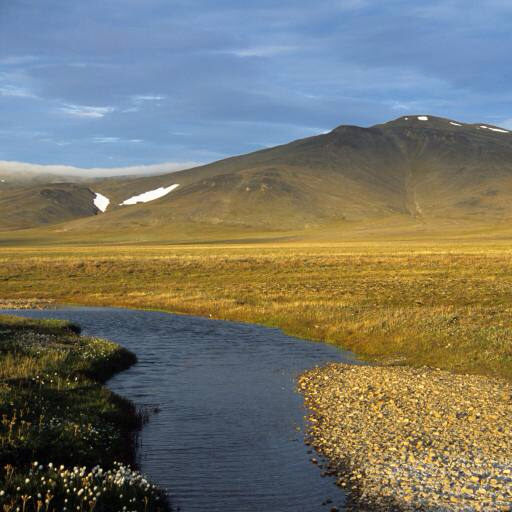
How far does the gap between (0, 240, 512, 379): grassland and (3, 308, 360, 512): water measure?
3.71 metres

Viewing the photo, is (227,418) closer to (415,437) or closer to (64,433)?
(64,433)

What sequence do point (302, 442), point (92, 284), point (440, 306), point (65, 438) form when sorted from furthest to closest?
point (92, 284) < point (440, 306) < point (302, 442) < point (65, 438)

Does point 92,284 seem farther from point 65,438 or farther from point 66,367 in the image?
point 65,438

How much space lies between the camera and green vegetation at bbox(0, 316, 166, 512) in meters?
11.8

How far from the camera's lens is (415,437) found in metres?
16.6

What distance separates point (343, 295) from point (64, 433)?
116 feet

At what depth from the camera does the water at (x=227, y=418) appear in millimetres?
13832

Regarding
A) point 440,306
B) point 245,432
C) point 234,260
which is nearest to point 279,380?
point 245,432

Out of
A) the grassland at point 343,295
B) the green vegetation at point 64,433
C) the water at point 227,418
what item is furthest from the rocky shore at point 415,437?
the green vegetation at point 64,433

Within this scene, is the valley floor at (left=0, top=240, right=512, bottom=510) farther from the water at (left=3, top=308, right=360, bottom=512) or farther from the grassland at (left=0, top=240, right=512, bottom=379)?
the water at (left=3, top=308, right=360, bottom=512)

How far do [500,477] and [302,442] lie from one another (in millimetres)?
5180

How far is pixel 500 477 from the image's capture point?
45.6ft

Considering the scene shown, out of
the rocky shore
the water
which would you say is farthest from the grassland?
the rocky shore

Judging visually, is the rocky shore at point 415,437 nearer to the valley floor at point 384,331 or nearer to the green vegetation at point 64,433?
the valley floor at point 384,331
